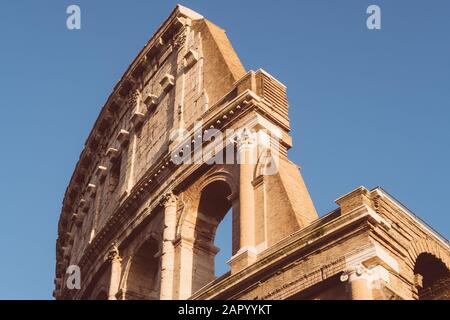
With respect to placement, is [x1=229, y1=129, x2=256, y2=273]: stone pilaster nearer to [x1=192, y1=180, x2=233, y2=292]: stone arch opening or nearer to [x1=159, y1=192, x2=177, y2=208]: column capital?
[x1=192, y1=180, x2=233, y2=292]: stone arch opening

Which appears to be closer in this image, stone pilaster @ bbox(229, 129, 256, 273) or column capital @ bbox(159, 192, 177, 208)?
stone pilaster @ bbox(229, 129, 256, 273)

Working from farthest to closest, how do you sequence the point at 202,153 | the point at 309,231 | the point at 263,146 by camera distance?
1. the point at 202,153
2. the point at 263,146
3. the point at 309,231

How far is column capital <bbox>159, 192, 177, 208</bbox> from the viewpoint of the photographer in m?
25.7

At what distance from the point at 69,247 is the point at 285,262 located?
1889 cm

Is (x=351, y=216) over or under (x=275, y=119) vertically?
under

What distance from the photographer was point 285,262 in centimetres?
1953

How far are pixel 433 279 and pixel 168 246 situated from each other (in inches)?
294

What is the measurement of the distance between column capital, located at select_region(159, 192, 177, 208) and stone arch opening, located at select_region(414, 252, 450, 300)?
24.9ft

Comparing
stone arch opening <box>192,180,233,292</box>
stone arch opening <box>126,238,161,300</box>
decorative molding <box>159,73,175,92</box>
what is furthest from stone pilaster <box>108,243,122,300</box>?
decorative molding <box>159,73,175,92</box>

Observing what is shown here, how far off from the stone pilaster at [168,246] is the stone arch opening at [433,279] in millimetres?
6726

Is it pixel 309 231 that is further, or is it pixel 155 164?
pixel 155 164

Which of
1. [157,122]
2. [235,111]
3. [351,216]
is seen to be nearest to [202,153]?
[235,111]
